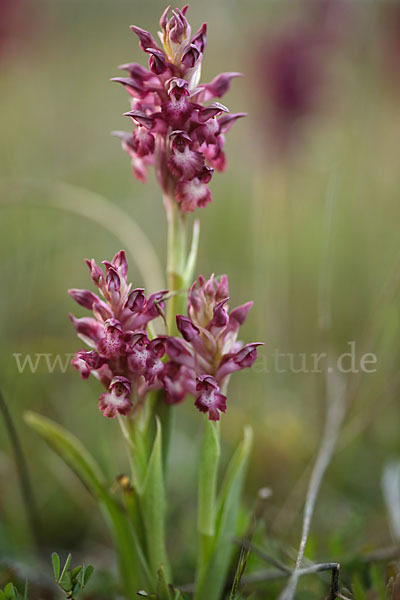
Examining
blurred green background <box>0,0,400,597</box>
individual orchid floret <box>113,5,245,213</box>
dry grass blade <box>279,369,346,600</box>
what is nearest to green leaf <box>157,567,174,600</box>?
dry grass blade <box>279,369,346,600</box>

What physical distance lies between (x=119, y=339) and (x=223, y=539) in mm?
530

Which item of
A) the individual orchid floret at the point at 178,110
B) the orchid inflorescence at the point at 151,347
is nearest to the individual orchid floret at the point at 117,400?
the orchid inflorescence at the point at 151,347

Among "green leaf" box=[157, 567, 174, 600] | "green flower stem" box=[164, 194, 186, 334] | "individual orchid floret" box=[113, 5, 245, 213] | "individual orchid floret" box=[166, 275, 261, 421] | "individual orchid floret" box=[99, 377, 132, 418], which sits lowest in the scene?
"green leaf" box=[157, 567, 174, 600]

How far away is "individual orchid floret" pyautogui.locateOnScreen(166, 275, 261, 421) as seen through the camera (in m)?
→ 1.04

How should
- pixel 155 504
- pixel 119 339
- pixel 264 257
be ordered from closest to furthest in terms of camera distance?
pixel 119 339 < pixel 155 504 < pixel 264 257

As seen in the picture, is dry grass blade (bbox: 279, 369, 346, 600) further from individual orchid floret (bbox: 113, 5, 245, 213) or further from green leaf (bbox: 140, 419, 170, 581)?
individual orchid floret (bbox: 113, 5, 245, 213)

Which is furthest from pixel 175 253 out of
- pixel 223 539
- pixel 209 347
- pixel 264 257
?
pixel 264 257

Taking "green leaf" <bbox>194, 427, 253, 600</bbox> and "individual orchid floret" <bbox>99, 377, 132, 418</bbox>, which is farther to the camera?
"green leaf" <bbox>194, 427, 253, 600</bbox>

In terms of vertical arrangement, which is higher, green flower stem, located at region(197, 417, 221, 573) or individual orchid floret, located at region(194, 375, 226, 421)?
individual orchid floret, located at region(194, 375, 226, 421)

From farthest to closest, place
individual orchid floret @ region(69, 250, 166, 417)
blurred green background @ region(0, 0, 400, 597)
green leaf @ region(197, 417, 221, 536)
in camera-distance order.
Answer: blurred green background @ region(0, 0, 400, 597)
green leaf @ region(197, 417, 221, 536)
individual orchid floret @ region(69, 250, 166, 417)

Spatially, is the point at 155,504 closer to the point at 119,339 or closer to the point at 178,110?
the point at 119,339

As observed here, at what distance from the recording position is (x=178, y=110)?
1.02 m

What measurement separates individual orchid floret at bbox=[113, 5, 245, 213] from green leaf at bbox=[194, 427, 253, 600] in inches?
22.7

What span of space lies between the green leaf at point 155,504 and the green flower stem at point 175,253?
23 centimetres
